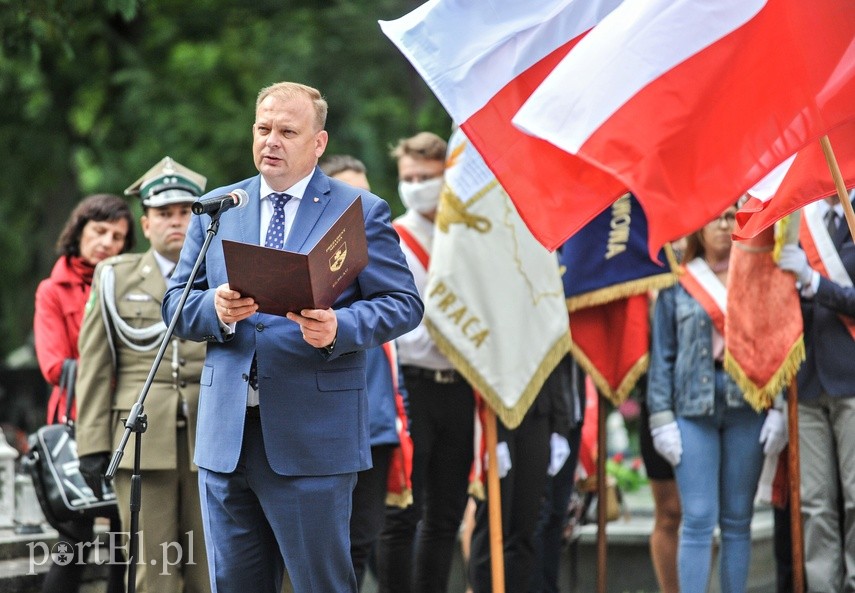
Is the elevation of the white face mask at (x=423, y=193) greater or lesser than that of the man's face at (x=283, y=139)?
greater

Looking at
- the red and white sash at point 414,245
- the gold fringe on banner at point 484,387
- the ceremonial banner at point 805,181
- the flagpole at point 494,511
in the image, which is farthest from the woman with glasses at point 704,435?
the ceremonial banner at point 805,181

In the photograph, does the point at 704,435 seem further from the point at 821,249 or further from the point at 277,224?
the point at 277,224

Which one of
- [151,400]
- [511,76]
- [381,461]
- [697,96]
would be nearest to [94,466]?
[151,400]

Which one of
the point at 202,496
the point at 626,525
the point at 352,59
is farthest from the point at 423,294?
the point at 352,59

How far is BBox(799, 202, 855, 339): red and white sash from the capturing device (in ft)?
22.9

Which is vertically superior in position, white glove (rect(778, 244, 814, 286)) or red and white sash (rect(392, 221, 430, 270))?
red and white sash (rect(392, 221, 430, 270))

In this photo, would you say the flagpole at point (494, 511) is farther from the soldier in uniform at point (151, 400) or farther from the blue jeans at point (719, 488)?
the soldier in uniform at point (151, 400)

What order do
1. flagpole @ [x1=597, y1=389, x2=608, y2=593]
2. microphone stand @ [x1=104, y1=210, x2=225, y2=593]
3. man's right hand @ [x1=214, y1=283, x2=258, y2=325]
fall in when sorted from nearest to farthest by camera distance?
man's right hand @ [x1=214, y1=283, x2=258, y2=325] < microphone stand @ [x1=104, y1=210, x2=225, y2=593] < flagpole @ [x1=597, y1=389, x2=608, y2=593]

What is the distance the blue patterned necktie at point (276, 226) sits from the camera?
4691 mm

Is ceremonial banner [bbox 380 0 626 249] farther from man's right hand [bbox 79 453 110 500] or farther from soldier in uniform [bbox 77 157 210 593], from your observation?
man's right hand [bbox 79 453 110 500]

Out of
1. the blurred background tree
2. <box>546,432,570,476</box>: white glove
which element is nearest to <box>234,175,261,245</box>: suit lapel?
<box>546,432,570,476</box>: white glove

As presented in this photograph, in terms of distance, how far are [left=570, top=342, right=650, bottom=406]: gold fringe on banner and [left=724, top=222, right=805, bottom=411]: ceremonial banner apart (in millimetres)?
565

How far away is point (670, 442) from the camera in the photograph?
679cm

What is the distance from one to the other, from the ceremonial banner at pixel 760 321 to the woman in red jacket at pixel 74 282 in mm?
3161
